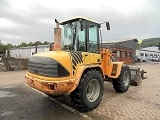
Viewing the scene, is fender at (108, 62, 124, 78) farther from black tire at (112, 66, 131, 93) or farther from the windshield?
the windshield

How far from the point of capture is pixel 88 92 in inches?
248

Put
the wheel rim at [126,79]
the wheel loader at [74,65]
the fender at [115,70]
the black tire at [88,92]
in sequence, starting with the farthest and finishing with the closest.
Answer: the wheel rim at [126,79] → the fender at [115,70] → the black tire at [88,92] → the wheel loader at [74,65]

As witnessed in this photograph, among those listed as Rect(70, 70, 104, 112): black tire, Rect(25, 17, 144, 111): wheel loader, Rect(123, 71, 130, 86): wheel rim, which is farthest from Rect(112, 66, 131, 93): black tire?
Rect(70, 70, 104, 112): black tire

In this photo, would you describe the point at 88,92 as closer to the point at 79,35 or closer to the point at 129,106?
the point at 129,106

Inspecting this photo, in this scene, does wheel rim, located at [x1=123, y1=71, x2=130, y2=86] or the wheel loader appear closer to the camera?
the wheel loader

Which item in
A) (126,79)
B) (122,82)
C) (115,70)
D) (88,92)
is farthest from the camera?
(126,79)

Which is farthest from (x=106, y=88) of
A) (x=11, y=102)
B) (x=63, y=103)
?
(x=11, y=102)

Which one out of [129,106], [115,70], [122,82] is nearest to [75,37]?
Result: [115,70]

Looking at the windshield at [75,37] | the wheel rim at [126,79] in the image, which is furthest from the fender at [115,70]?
the windshield at [75,37]

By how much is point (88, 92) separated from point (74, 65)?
1.32 m

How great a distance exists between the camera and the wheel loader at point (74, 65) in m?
5.14

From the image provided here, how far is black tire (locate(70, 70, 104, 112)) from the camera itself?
552cm

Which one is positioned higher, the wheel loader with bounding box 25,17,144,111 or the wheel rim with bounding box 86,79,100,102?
the wheel loader with bounding box 25,17,144,111

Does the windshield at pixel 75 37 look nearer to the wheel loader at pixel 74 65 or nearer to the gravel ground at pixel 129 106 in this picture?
the wheel loader at pixel 74 65
